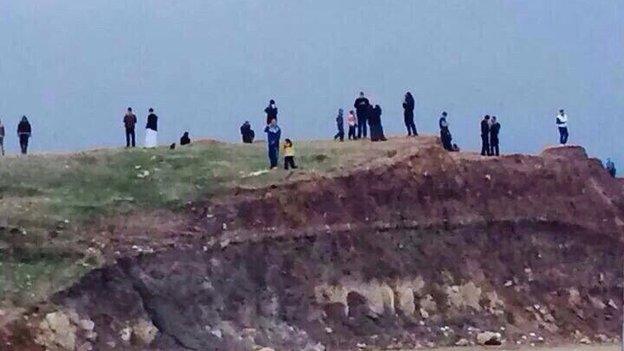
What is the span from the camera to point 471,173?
46.0m

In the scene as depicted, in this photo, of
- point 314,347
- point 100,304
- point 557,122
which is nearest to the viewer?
point 100,304

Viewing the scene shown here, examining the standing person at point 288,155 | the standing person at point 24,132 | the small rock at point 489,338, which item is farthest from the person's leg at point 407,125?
the standing person at point 24,132

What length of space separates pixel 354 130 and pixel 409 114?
6.77 feet

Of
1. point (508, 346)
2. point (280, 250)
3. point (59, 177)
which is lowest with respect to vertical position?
point (508, 346)

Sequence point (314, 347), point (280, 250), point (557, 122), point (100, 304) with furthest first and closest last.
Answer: point (557, 122) < point (280, 250) < point (314, 347) < point (100, 304)

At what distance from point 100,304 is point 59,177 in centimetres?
594

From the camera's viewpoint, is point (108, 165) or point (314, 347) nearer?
point (314, 347)

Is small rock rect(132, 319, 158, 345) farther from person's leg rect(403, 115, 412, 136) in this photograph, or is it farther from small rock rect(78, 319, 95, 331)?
person's leg rect(403, 115, 412, 136)

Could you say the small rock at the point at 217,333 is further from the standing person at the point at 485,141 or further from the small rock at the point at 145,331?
the standing person at the point at 485,141

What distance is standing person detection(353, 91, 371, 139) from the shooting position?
145 ft

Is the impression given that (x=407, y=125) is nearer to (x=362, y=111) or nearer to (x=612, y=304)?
(x=362, y=111)

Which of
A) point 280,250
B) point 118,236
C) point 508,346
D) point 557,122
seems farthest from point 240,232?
point 557,122

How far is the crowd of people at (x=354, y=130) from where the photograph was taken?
41.6 m

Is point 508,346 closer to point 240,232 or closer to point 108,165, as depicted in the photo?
point 240,232
